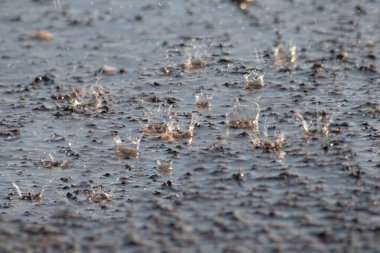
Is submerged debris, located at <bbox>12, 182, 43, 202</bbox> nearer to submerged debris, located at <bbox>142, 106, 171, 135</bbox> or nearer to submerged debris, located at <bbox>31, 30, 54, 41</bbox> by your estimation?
submerged debris, located at <bbox>142, 106, 171, 135</bbox>

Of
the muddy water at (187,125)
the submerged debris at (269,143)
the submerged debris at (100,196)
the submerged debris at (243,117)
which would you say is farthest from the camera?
the submerged debris at (243,117)

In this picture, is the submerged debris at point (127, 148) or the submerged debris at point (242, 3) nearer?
the submerged debris at point (127, 148)

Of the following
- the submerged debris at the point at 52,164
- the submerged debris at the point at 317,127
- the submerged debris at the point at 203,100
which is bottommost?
the submerged debris at the point at 52,164

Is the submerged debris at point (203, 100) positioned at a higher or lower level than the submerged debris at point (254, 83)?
lower

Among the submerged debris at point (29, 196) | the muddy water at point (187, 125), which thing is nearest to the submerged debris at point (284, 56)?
the muddy water at point (187, 125)

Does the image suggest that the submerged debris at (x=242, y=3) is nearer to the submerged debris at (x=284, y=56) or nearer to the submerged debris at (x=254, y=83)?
the submerged debris at (x=284, y=56)

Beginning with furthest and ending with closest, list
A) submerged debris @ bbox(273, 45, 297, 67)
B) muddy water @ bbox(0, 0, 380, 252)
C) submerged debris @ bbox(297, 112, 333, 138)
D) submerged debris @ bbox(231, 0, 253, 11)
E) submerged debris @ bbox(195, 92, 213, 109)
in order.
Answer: submerged debris @ bbox(231, 0, 253, 11)
submerged debris @ bbox(273, 45, 297, 67)
submerged debris @ bbox(195, 92, 213, 109)
submerged debris @ bbox(297, 112, 333, 138)
muddy water @ bbox(0, 0, 380, 252)

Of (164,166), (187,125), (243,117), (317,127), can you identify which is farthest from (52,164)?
(317,127)

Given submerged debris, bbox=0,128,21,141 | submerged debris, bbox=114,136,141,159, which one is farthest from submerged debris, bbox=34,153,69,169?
submerged debris, bbox=0,128,21,141

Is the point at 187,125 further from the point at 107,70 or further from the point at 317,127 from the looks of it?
the point at 107,70

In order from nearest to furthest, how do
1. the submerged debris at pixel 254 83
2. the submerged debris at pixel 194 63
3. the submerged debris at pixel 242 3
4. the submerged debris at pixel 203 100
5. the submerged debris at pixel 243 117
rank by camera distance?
the submerged debris at pixel 243 117
the submerged debris at pixel 203 100
the submerged debris at pixel 254 83
the submerged debris at pixel 194 63
the submerged debris at pixel 242 3
